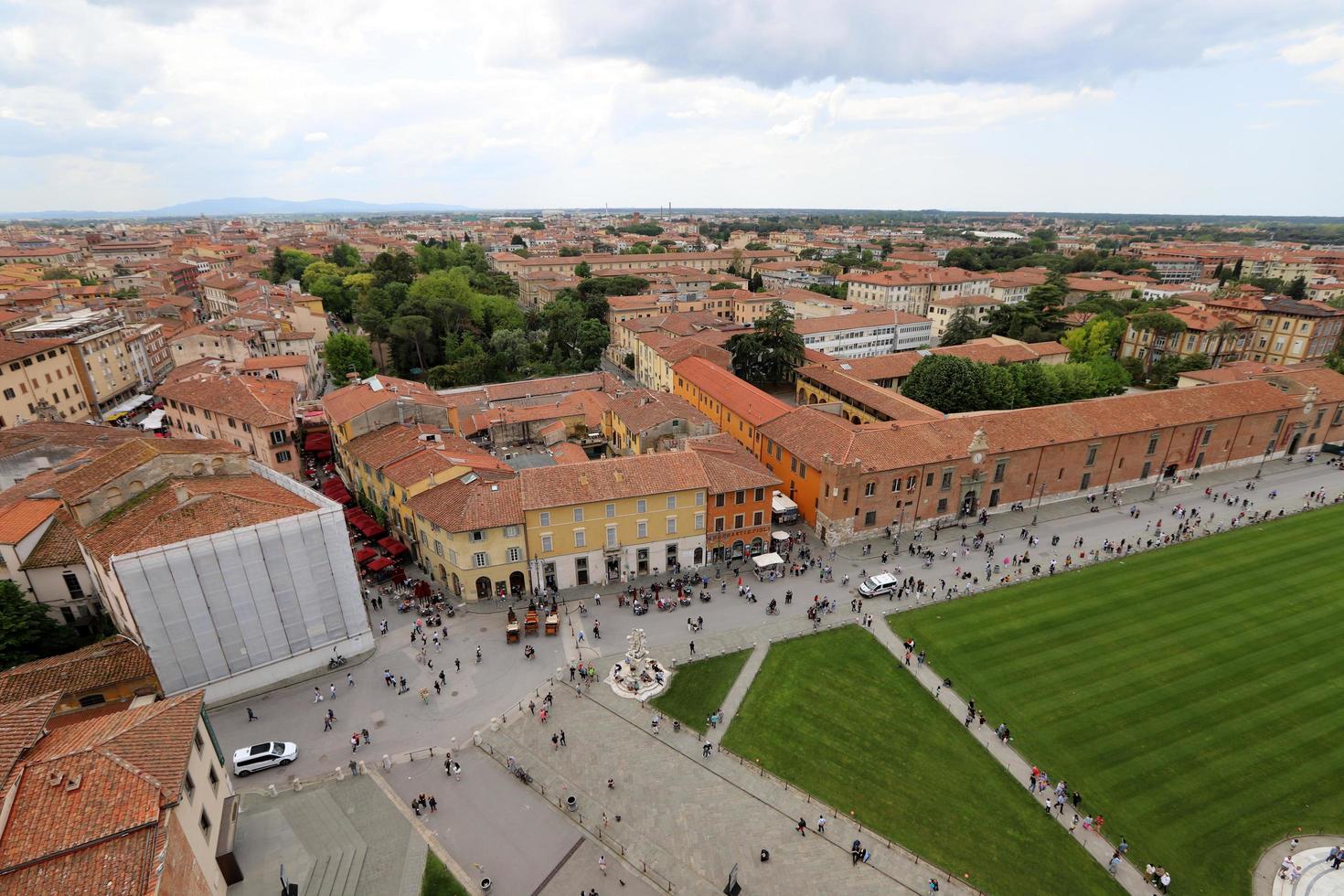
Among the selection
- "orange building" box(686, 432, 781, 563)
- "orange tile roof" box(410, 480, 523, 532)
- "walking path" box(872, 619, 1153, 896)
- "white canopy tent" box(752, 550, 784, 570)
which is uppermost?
"orange tile roof" box(410, 480, 523, 532)

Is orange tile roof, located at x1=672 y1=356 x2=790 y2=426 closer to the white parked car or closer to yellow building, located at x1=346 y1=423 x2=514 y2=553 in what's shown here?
yellow building, located at x1=346 y1=423 x2=514 y2=553

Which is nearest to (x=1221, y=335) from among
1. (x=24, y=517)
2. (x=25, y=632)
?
(x=25, y=632)

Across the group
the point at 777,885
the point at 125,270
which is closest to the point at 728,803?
the point at 777,885

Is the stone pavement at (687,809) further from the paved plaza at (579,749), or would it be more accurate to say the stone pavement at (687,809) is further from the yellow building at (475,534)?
the yellow building at (475,534)

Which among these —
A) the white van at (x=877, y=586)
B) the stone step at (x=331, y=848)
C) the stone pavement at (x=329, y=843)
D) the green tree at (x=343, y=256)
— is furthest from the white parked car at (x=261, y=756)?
the green tree at (x=343, y=256)

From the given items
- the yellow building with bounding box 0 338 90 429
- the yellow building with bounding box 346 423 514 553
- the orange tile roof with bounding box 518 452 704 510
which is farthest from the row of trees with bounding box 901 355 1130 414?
the yellow building with bounding box 0 338 90 429

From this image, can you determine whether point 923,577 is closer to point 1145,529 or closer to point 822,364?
point 1145,529

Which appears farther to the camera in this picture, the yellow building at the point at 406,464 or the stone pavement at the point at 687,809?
the yellow building at the point at 406,464
